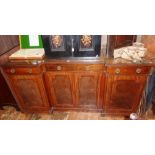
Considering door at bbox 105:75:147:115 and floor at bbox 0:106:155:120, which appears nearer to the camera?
door at bbox 105:75:147:115

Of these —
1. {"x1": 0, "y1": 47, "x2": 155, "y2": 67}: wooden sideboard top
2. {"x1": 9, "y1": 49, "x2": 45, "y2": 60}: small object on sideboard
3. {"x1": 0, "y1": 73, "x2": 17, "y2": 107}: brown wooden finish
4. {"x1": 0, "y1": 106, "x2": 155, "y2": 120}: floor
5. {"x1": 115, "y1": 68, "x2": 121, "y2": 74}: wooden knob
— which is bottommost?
{"x1": 0, "y1": 106, "x2": 155, "y2": 120}: floor

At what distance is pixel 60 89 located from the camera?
1.78 m

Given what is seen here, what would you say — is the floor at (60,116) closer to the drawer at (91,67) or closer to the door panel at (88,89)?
the door panel at (88,89)

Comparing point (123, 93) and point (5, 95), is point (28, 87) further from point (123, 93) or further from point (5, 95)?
point (123, 93)

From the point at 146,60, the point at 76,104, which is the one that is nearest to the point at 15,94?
the point at 76,104

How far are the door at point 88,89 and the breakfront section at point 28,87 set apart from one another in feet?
1.36

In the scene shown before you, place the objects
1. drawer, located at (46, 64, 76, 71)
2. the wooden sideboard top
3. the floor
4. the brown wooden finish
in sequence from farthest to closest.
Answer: the floor
the brown wooden finish
drawer, located at (46, 64, 76, 71)
the wooden sideboard top

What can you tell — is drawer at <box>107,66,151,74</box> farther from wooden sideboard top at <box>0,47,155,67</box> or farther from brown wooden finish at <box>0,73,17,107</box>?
brown wooden finish at <box>0,73,17,107</box>

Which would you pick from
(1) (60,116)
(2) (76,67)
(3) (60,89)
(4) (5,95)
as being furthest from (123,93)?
(4) (5,95)

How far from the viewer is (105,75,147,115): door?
1.58 metres

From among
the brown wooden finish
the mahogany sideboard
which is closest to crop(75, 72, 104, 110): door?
the mahogany sideboard

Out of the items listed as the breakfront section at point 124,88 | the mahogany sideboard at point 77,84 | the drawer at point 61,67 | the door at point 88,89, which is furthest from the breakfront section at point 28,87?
the breakfront section at point 124,88
